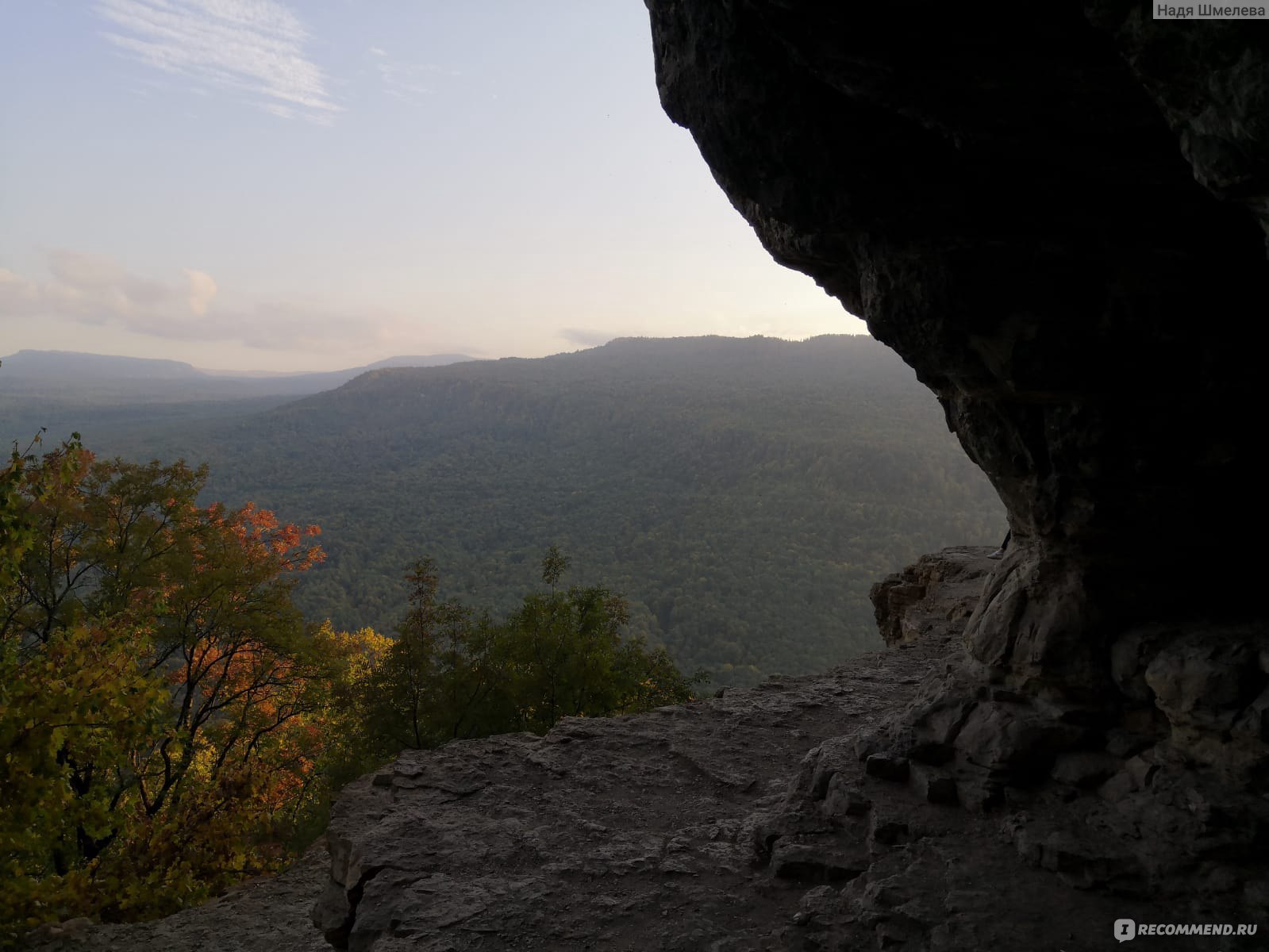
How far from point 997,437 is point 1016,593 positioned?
1.36 m

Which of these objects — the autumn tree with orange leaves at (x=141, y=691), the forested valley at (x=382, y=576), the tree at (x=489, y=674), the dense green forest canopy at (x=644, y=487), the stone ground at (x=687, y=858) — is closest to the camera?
the stone ground at (x=687, y=858)

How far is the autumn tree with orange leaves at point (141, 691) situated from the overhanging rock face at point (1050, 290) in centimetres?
853

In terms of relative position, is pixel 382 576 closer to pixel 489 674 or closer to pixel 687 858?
pixel 489 674

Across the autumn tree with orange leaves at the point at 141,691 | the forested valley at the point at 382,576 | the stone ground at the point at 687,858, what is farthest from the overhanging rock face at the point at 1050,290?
the forested valley at the point at 382,576

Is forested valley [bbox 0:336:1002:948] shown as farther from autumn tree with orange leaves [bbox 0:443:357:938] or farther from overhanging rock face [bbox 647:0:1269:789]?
overhanging rock face [bbox 647:0:1269:789]

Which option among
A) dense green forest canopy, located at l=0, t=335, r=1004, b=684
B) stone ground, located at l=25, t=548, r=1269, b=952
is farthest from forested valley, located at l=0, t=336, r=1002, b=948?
stone ground, located at l=25, t=548, r=1269, b=952

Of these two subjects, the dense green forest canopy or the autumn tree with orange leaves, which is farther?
the dense green forest canopy

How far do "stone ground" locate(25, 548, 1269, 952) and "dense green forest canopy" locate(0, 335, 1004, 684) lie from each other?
2658cm

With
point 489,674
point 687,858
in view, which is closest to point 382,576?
point 489,674

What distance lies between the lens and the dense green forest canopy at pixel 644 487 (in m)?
44.5

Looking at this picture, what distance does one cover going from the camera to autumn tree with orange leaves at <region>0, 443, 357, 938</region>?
8.52 m

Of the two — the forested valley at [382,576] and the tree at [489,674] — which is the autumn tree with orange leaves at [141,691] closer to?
the forested valley at [382,576]

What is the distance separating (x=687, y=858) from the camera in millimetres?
6406

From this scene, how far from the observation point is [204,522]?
1875 centimetres
